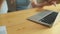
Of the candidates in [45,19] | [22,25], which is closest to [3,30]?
[22,25]

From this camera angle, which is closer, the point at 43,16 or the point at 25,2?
the point at 43,16

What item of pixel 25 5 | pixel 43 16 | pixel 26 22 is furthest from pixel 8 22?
pixel 25 5

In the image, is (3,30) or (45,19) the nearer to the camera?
(3,30)

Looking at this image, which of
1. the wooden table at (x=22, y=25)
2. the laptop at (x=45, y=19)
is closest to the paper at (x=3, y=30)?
the wooden table at (x=22, y=25)

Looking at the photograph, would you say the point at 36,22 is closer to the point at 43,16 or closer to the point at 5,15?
the point at 43,16

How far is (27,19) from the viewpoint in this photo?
40.8 inches

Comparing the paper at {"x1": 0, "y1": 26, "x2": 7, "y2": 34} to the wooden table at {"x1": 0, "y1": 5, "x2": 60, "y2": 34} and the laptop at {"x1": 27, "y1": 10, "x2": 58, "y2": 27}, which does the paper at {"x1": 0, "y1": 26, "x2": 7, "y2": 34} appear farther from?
the laptop at {"x1": 27, "y1": 10, "x2": 58, "y2": 27}

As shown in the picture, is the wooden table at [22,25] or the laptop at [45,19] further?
the laptop at [45,19]

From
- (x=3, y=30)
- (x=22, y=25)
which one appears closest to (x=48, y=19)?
(x=22, y=25)

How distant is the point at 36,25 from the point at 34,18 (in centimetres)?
12

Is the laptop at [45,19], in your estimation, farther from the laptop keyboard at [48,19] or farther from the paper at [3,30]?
the paper at [3,30]

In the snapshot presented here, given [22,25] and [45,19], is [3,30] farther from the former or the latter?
[45,19]

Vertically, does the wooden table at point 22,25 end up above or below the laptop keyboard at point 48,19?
below

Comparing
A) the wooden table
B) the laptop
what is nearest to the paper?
the wooden table
